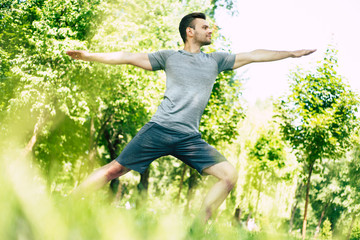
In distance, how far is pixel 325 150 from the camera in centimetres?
1151

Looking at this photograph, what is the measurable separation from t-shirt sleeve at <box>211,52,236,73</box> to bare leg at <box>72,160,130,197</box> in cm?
153

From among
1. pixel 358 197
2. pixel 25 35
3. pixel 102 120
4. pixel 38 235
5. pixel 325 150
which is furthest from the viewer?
pixel 358 197

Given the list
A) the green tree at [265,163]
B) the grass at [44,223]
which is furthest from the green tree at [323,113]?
the grass at [44,223]

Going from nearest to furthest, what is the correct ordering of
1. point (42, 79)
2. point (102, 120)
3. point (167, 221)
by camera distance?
point (167, 221)
point (42, 79)
point (102, 120)

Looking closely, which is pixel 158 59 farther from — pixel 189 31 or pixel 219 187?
pixel 219 187

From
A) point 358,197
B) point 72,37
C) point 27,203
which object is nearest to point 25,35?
point 72,37

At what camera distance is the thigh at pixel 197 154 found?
3.77m

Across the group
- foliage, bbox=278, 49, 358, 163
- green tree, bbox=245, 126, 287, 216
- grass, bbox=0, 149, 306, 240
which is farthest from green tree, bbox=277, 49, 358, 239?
grass, bbox=0, 149, 306, 240

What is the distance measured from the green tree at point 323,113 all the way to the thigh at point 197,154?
27.1 ft

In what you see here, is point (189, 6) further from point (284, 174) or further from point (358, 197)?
point (358, 197)

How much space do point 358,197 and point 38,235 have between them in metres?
24.7

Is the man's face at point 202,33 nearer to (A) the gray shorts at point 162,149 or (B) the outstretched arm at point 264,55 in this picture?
(B) the outstretched arm at point 264,55

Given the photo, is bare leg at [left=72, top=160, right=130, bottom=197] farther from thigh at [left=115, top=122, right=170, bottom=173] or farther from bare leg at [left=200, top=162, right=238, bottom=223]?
bare leg at [left=200, top=162, right=238, bottom=223]

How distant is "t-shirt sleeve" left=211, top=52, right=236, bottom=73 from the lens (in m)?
4.15
